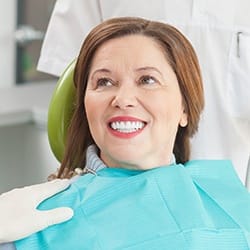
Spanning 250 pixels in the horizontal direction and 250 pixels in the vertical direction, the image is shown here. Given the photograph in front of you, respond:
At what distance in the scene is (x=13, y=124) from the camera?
8.13 feet

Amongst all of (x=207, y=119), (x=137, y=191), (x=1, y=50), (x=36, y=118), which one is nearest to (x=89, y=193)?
(x=137, y=191)

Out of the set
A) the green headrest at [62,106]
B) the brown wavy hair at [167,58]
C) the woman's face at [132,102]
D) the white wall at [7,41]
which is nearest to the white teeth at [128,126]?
the woman's face at [132,102]

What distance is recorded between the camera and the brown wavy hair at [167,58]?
1230 millimetres

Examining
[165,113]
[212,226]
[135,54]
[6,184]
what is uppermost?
[135,54]

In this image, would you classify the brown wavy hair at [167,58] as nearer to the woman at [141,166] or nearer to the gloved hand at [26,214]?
the woman at [141,166]

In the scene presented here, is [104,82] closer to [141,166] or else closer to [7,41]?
[141,166]

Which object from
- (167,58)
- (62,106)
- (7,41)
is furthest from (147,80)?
(7,41)

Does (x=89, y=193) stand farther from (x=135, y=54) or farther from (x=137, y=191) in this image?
(x=135, y=54)

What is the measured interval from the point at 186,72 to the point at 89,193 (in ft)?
A: 0.97

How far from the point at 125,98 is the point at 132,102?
14 mm

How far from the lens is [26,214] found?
3.66 ft

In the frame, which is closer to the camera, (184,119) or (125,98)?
(125,98)

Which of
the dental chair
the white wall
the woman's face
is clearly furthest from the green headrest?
the white wall

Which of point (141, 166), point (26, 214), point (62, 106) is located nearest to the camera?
point (26, 214)
